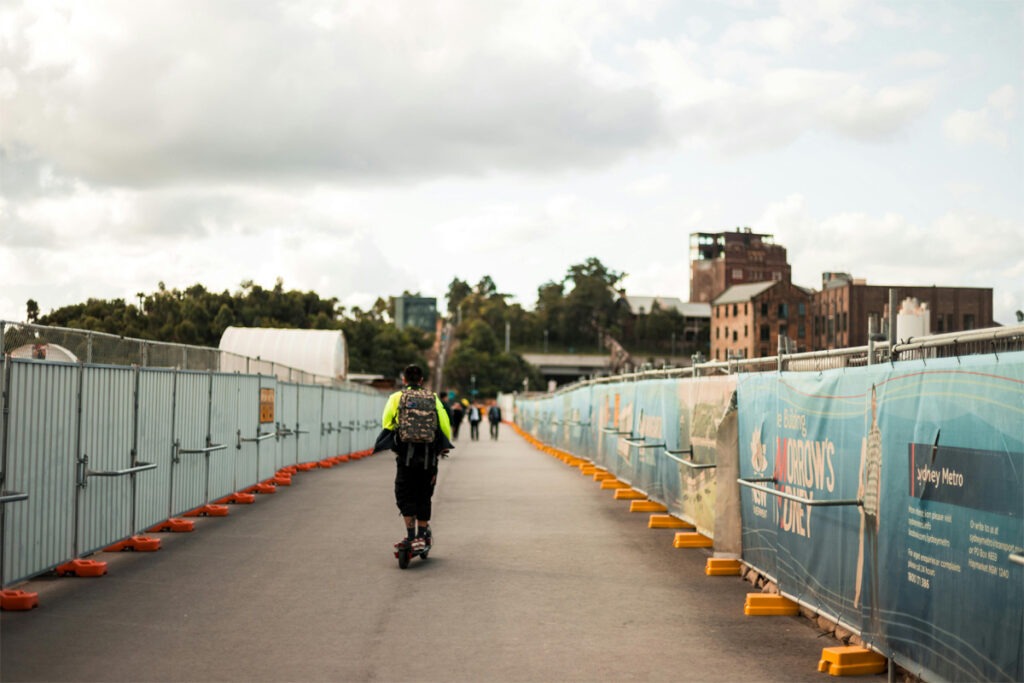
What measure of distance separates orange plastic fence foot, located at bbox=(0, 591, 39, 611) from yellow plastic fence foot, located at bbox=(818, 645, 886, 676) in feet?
18.9

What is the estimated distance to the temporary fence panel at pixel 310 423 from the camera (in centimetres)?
2628

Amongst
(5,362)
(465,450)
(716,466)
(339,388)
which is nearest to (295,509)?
(716,466)

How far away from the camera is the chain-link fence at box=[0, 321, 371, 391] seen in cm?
950

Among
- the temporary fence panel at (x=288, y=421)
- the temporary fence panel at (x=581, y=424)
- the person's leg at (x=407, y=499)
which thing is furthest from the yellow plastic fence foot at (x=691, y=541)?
the temporary fence panel at (x=581, y=424)

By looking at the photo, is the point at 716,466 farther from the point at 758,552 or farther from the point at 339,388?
the point at 339,388

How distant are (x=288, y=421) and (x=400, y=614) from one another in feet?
51.4

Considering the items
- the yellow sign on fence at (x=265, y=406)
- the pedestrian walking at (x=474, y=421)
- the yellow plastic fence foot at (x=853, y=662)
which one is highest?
the yellow sign on fence at (x=265, y=406)

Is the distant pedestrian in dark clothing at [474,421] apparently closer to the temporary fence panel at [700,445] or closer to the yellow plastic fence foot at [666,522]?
the yellow plastic fence foot at [666,522]

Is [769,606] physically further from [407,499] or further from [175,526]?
[175,526]

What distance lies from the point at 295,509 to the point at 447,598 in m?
7.79

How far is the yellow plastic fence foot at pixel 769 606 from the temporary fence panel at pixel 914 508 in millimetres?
163

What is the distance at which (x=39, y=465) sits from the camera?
9.77 metres

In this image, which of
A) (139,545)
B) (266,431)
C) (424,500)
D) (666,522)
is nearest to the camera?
(424,500)

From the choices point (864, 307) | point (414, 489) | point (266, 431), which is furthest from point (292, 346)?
point (864, 307)
